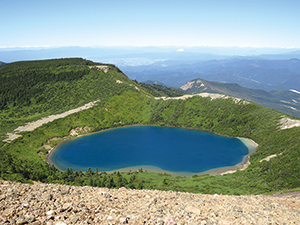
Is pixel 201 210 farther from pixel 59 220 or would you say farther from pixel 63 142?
pixel 63 142

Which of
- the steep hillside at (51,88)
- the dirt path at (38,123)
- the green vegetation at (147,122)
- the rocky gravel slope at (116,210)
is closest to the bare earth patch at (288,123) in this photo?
the green vegetation at (147,122)

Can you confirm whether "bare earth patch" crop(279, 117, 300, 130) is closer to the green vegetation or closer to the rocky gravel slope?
the green vegetation

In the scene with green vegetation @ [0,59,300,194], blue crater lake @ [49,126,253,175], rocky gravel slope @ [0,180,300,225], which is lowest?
blue crater lake @ [49,126,253,175]

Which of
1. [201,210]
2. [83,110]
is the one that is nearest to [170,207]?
Result: [201,210]

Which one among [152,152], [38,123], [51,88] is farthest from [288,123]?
[51,88]

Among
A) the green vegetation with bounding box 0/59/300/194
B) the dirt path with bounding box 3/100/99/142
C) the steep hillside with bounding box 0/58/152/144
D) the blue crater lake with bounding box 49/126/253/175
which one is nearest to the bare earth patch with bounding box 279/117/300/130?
the green vegetation with bounding box 0/59/300/194
